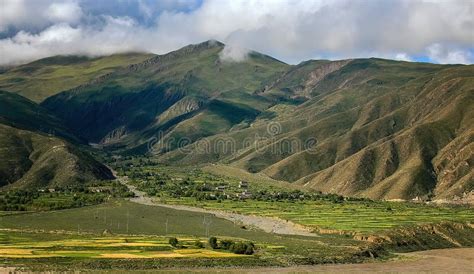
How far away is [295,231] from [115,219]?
51.4m

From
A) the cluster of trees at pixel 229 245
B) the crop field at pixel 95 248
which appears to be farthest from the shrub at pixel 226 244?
the crop field at pixel 95 248

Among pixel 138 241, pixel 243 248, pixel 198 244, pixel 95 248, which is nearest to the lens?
pixel 95 248

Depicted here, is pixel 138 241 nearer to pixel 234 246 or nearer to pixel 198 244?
pixel 198 244

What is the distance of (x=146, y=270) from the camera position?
105 m

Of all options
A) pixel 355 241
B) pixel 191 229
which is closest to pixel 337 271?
pixel 355 241

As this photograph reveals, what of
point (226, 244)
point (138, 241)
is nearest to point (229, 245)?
point (226, 244)

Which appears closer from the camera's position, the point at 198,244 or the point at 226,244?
the point at 226,244

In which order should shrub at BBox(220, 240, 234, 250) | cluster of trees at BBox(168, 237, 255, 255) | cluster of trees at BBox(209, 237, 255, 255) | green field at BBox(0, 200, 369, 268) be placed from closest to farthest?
1. green field at BBox(0, 200, 369, 268)
2. cluster of trees at BBox(209, 237, 255, 255)
3. cluster of trees at BBox(168, 237, 255, 255)
4. shrub at BBox(220, 240, 234, 250)

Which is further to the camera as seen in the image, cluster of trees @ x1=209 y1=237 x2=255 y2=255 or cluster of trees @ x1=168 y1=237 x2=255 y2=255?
cluster of trees @ x1=168 y1=237 x2=255 y2=255

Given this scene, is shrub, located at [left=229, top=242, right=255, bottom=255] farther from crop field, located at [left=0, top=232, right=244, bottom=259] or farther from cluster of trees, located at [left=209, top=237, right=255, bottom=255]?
crop field, located at [left=0, top=232, right=244, bottom=259]

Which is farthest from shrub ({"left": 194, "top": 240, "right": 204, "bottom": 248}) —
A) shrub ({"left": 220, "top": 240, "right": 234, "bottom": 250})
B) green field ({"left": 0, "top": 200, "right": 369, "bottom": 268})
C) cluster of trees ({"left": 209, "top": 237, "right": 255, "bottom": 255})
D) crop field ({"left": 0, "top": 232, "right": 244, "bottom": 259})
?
shrub ({"left": 220, "top": 240, "right": 234, "bottom": 250})

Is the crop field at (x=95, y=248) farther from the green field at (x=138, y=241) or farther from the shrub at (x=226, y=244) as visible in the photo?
the shrub at (x=226, y=244)

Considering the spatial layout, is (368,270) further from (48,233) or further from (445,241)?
(48,233)

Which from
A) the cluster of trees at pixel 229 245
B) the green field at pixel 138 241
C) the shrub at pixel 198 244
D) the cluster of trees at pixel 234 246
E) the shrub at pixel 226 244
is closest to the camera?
the green field at pixel 138 241
